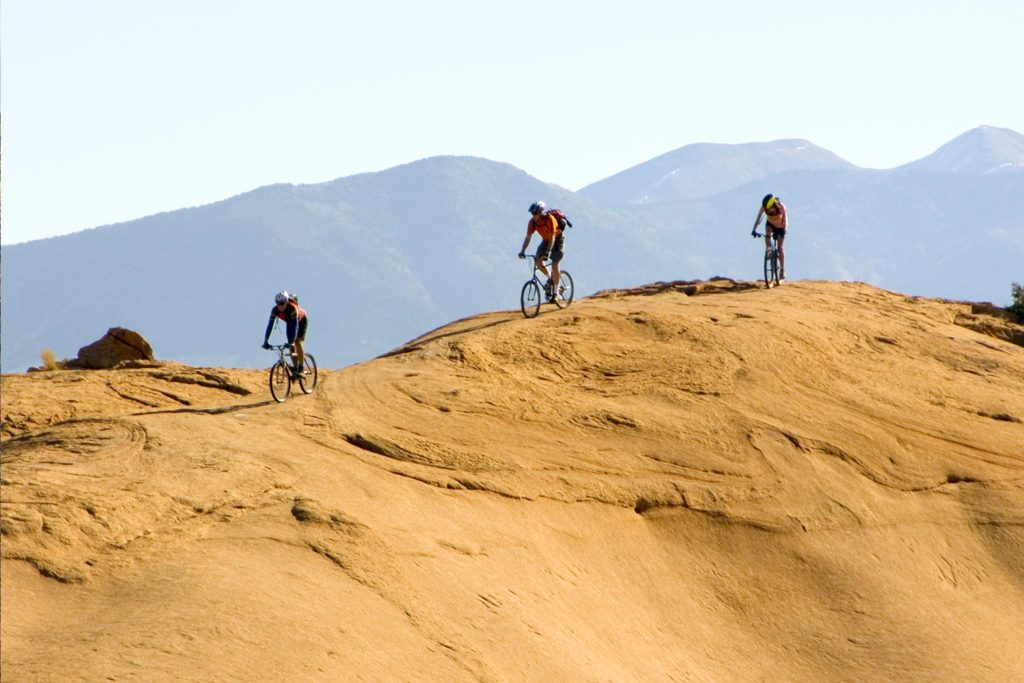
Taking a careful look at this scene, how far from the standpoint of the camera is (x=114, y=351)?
31469 mm

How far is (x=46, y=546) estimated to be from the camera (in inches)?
561

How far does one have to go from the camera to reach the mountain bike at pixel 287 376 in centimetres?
2028

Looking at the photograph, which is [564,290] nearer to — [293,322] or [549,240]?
[549,240]

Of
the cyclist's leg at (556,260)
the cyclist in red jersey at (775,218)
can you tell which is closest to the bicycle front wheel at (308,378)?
the cyclist's leg at (556,260)

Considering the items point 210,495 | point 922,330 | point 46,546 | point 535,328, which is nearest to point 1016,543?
point 922,330

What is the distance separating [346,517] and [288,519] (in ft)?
2.53

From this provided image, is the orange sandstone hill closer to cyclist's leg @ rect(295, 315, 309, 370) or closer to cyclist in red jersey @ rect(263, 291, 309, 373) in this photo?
cyclist's leg @ rect(295, 315, 309, 370)

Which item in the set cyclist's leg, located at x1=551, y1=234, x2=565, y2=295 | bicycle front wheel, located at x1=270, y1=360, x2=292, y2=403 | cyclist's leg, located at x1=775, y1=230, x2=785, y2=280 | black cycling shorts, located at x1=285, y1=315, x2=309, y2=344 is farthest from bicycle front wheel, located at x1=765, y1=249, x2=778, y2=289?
bicycle front wheel, located at x1=270, y1=360, x2=292, y2=403

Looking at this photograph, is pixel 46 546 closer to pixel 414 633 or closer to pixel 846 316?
pixel 414 633

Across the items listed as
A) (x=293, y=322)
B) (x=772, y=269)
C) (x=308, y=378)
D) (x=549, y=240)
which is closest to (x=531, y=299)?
(x=549, y=240)

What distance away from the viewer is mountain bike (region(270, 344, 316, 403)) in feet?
66.5

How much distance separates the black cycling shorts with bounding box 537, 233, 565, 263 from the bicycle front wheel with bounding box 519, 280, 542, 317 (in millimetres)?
667

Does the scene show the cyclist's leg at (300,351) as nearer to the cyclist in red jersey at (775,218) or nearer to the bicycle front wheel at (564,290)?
the bicycle front wheel at (564,290)

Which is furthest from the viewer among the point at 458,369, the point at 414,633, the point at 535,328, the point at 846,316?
the point at 846,316
